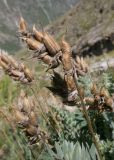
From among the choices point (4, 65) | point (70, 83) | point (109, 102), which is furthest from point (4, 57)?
point (109, 102)

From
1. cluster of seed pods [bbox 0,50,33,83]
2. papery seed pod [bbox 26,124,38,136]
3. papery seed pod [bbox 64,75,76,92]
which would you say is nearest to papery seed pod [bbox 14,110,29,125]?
papery seed pod [bbox 26,124,38,136]

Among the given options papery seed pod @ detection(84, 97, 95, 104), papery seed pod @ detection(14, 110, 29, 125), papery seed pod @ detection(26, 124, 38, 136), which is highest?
papery seed pod @ detection(84, 97, 95, 104)

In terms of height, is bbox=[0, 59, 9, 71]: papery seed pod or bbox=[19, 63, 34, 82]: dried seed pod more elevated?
bbox=[0, 59, 9, 71]: papery seed pod

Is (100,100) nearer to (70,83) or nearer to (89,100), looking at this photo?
(89,100)

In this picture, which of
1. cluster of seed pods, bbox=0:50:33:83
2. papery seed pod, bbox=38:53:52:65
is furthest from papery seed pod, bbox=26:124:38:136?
papery seed pod, bbox=38:53:52:65

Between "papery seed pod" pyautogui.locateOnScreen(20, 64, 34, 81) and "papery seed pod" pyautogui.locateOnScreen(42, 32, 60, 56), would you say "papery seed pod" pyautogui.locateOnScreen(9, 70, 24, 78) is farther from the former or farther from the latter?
"papery seed pod" pyautogui.locateOnScreen(42, 32, 60, 56)

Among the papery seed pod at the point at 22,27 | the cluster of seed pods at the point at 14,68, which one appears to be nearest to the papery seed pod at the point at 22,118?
the cluster of seed pods at the point at 14,68

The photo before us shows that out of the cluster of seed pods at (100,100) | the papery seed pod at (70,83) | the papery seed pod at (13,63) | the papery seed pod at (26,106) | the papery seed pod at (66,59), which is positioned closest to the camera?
the papery seed pod at (66,59)

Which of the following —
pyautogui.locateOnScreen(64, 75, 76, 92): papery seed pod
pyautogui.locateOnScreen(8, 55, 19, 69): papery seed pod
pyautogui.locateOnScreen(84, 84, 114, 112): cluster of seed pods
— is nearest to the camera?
pyautogui.locateOnScreen(64, 75, 76, 92): papery seed pod

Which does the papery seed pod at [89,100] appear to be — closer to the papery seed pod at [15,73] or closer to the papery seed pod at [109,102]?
the papery seed pod at [109,102]

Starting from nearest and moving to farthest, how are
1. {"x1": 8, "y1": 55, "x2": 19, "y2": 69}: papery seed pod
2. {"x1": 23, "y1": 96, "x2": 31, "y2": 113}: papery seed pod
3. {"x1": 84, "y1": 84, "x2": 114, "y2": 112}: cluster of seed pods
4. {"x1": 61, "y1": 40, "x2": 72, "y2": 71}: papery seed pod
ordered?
{"x1": 61, "y1": 40, "x2": 72, "y2": 71}: papery seed pod, {"x1": 84, "y1": 84, "x2": 114, "y2": 112}: cluster of seed pods, {"x1": 23, "y1": 96, "x2": 31, "y2": 113}: papery seed pod, {"x1": 8, "y1": 55, "x2": 19, "y2": 69}: papery seed pod

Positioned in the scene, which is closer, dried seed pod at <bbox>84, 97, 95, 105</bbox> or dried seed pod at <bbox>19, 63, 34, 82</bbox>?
dried seed pod at <bbox>84, 97, 95, 105</bbox>
